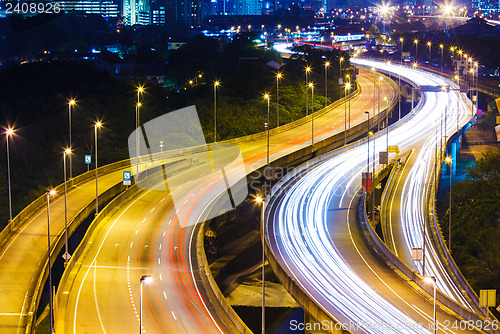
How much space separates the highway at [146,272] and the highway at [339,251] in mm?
5679

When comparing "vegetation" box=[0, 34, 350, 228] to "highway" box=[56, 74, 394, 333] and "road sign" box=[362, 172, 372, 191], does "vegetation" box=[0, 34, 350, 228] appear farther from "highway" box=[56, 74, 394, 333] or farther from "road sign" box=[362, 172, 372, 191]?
"road sign" box=[362, 172, 372, 191]

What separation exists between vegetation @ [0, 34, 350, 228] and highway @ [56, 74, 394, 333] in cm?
1654

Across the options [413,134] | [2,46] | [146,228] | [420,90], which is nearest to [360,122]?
[413,134]

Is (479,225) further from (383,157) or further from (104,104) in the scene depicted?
(104,104)

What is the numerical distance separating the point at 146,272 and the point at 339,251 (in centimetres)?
1231

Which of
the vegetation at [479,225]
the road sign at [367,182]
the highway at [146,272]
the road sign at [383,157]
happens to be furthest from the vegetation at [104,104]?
the vegetation at [479,225]

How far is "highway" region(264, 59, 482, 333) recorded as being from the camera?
33.8 meters

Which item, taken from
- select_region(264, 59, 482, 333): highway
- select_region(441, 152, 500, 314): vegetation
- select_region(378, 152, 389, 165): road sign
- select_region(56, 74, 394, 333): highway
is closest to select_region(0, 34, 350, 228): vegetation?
select_region(56, 74, 394, 333): highway

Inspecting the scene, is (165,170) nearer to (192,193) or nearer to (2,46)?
(192,193)

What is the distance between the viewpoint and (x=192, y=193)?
191ft

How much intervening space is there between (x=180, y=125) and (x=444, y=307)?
60174 millimetres

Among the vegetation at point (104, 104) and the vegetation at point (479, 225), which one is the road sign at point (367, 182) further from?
the vegetation at point (104, 104)

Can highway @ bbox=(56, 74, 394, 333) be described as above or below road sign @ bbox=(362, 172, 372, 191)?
below

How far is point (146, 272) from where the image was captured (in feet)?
132
